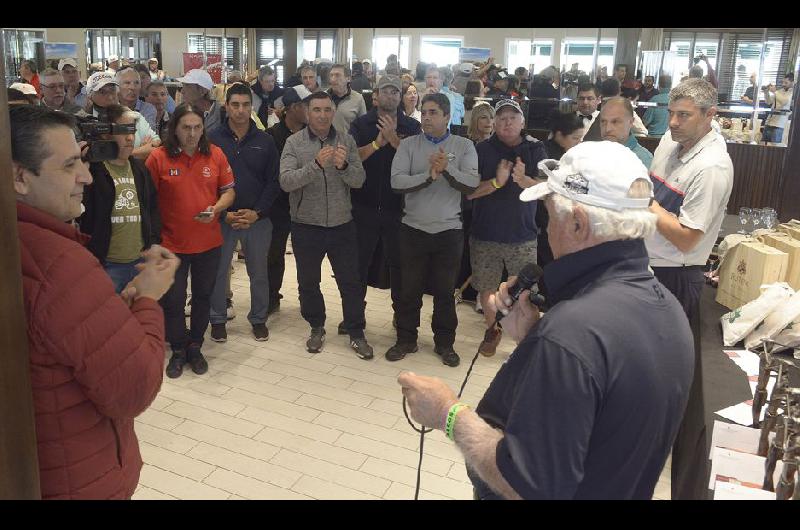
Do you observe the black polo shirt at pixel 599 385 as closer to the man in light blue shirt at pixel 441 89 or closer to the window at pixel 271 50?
the man in light blue shirt at pixel 441 89

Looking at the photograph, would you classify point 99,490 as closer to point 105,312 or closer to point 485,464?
point 105,312

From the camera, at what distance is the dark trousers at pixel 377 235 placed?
497 centimetres

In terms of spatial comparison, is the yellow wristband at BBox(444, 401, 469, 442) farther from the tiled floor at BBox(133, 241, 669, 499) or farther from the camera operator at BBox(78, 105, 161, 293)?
the camera operator at BBox(78, 105, 161, 293)

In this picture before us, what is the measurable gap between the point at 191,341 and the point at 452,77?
5.40m

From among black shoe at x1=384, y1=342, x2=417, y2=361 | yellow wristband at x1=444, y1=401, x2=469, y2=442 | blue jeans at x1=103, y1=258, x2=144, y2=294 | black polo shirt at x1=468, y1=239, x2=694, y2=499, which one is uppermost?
black polo shirt at x1=468, y1=239, x2=694, y2=499

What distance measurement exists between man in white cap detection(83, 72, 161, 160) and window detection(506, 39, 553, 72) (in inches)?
185

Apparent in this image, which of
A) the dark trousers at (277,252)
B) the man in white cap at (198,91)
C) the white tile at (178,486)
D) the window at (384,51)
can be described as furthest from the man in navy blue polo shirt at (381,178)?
the window at (384,51)

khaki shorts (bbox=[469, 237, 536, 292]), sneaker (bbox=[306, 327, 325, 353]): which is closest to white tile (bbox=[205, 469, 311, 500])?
sneaker (bbox=[306, 327, 325, 353])

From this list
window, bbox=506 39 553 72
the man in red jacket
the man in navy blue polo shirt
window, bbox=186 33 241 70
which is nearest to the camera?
the man in red jacket

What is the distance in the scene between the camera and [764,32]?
7.13m

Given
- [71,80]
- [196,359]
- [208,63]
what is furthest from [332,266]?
[208,63]

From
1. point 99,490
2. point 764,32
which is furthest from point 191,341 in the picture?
point 764,32

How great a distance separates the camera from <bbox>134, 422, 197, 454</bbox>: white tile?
354 centimetres

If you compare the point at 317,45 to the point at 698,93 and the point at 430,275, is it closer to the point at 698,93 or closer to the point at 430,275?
the point at 430,275
